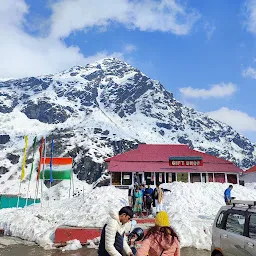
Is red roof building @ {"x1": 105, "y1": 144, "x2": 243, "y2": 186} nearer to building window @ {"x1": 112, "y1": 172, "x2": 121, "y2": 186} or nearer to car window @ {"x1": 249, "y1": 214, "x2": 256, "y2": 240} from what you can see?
building window @ {"x1": 112, "y1": 172, "x2": 121, "y2": 186}

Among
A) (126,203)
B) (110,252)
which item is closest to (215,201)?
(126,203)

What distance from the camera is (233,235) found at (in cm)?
630

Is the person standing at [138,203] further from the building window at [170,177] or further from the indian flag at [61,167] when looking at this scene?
the building window at [170,177]

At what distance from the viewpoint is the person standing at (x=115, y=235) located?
14.3 feet

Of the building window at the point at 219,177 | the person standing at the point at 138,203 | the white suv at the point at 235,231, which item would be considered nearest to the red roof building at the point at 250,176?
the building window at the point at 219,177

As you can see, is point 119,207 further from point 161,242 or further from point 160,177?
point 160,177

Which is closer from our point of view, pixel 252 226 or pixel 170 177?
pixel 252 226

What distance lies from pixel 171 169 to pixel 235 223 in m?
34.5

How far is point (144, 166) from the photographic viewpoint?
41.3 m

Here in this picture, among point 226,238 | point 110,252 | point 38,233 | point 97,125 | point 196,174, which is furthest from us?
point 97,125

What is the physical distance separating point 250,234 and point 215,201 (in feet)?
Result: 51.2

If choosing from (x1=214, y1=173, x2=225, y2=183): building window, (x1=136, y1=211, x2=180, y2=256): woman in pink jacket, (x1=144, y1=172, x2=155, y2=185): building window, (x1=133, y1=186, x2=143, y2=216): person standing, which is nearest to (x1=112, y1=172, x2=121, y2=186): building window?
(x1=144, y1=172, x2=155, y2=185): building window

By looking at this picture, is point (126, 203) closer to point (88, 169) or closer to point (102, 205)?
point (102, 205)

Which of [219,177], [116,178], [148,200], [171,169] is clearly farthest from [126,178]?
[148,200]
